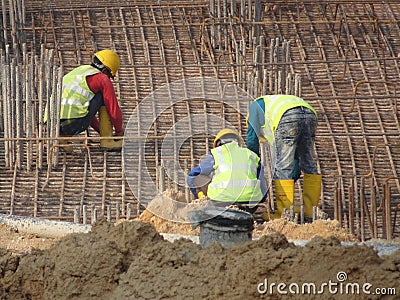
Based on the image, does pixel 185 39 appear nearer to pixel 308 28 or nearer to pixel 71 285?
pixel 308 28

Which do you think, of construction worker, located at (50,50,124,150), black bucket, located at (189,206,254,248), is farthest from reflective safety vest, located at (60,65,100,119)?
black bucket, located at (189,206,254,248)

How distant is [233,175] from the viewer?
7293 mm

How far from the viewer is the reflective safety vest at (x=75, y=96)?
8.81 meters

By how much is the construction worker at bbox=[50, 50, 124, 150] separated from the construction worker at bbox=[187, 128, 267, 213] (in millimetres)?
→ 1561

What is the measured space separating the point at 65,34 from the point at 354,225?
4.73 meters

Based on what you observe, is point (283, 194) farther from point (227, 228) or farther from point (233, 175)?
point (227, 228)

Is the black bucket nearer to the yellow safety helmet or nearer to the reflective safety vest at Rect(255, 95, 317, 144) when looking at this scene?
the yellow safety helmet

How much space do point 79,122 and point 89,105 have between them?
0.17m

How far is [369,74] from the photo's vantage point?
1050 cm

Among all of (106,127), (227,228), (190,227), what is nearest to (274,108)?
(190,227)

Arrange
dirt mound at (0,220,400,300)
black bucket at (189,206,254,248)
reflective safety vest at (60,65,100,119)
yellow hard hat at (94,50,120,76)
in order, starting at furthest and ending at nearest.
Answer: yellow hard hat at (94,50,120,76) → reflective safety vest at (60,65,100,119) → black bucket at (189,206,254,248) → dirt mound at (0,220,400,300)

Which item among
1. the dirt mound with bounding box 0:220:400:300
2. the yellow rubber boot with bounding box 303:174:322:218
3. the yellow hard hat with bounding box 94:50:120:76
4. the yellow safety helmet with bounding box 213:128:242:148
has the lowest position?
the yellow rubber boot with bounding box 303:174:322:218

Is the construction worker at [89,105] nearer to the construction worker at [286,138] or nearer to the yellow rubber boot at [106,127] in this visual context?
the yellow rubber boot at [106,127]

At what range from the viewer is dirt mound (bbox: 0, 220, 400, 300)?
14.3ft
